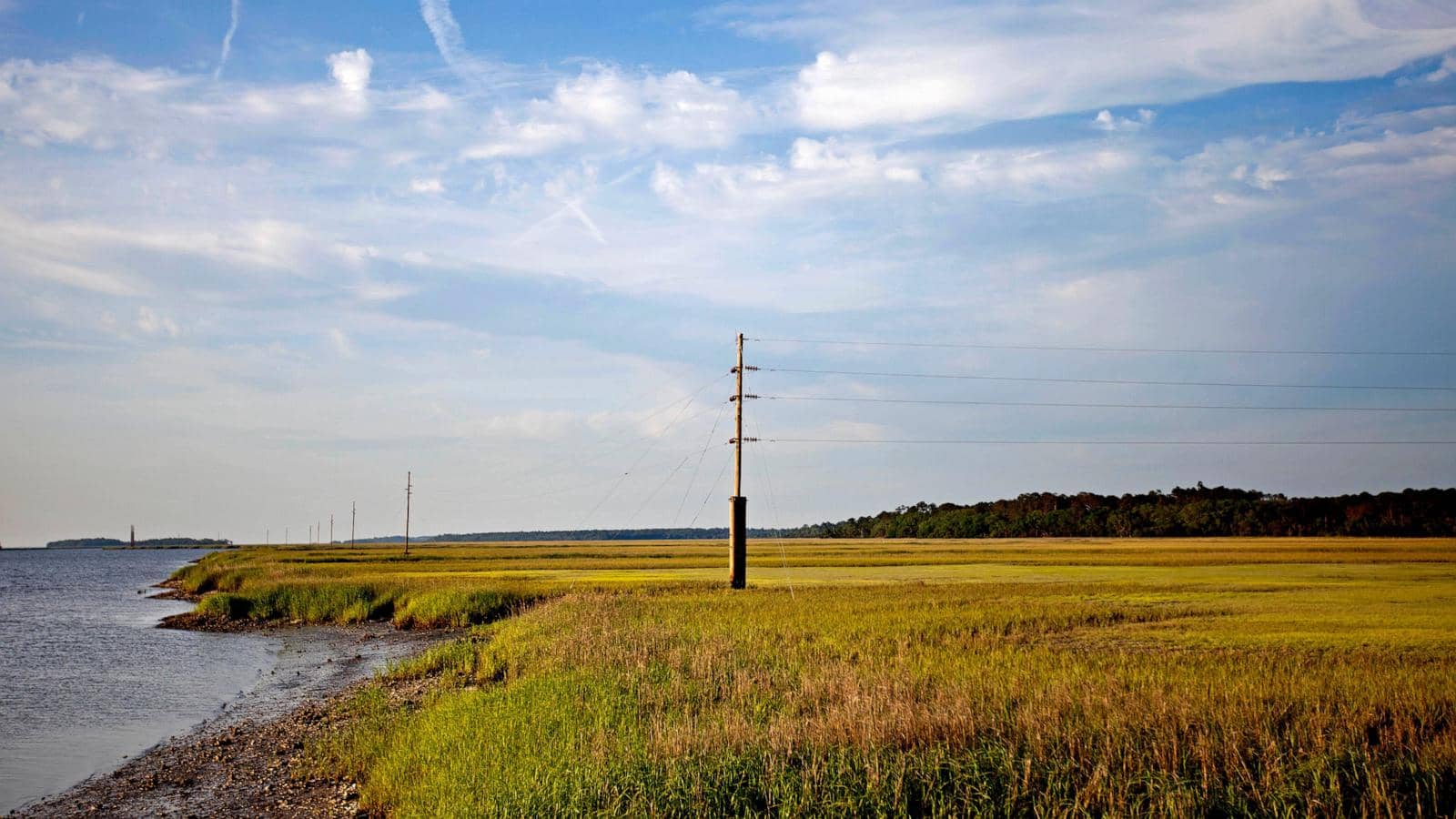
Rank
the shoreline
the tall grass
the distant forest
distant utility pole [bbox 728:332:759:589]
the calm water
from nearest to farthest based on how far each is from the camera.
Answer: the tall grass → the shoreline → the calm water → distant utility pole [bbox 728:332:759:589] → the distant forest

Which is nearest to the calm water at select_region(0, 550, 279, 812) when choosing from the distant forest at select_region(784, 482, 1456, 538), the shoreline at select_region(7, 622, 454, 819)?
the shoreline at select_region(7, 622, 454, 819)

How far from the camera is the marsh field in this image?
34.3 ft

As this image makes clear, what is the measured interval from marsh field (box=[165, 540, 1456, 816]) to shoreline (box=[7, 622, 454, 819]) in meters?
0.60

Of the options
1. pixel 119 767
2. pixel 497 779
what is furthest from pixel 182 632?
pixel 497 779

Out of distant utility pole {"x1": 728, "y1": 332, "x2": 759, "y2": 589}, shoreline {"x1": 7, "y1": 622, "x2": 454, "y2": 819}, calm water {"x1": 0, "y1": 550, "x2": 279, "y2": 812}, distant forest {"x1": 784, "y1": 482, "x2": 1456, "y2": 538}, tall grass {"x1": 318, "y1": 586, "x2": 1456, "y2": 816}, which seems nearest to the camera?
tall grass {"x1": 318, "y1": 586, "x2": 1456, "y2": 816}

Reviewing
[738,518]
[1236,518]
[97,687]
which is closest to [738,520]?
[738,518]

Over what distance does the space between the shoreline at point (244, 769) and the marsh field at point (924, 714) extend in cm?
60

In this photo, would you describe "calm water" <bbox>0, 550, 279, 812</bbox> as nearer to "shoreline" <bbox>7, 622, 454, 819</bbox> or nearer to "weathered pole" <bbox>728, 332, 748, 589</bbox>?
"shoreline" <bbox>7, 622, 454, 819</bbox>

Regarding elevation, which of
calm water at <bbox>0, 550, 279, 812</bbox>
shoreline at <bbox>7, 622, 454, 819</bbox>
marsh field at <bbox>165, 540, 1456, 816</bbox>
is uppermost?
marsh field at <bbox>165, 540, 1456, 816</bbox>

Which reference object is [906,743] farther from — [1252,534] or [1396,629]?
[1252,534]

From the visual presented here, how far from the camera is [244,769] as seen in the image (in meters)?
16.0

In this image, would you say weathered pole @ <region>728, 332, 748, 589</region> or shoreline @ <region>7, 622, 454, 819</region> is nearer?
shoreline @ <region>7, 622, 454, 819</region>

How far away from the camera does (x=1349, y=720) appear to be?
13.5 m

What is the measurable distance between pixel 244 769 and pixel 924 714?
11.5m
